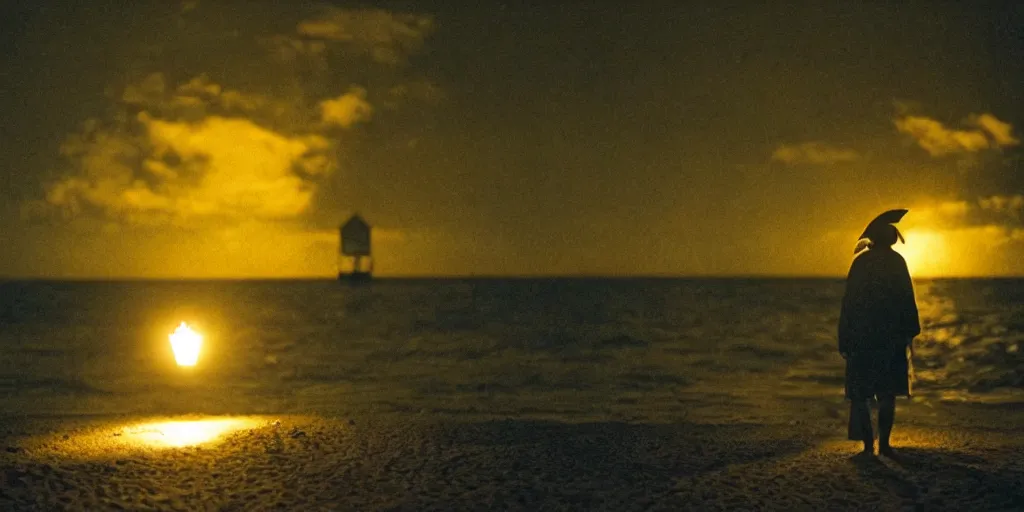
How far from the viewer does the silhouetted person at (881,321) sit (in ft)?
28.2

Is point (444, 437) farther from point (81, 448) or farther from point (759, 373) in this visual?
point (759, 373)

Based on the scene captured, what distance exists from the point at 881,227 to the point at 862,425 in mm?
2125

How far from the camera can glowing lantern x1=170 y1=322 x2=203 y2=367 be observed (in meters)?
10.1

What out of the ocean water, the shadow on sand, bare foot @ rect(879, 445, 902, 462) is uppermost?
bare foot @ rect(879, 445, 902, 462)

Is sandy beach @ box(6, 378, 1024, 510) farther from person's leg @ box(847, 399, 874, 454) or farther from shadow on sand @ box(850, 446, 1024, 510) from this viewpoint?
person's leg @ box(847, 399, 874, 454)

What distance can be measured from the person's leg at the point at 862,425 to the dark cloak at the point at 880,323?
0.23 m

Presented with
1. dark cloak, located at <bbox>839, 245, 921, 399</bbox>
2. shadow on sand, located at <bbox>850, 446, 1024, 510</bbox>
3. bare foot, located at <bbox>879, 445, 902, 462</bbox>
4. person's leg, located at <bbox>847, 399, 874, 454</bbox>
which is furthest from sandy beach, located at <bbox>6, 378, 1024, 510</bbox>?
dark cloak, located at <bbox>839, 245, 921, 399</bbox>

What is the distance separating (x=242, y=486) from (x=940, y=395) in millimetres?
A: 17303

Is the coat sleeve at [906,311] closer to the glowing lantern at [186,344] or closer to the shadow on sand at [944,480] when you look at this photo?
the shadow on sand at [944,480]

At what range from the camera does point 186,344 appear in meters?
10.1

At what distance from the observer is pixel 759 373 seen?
87.2 feet

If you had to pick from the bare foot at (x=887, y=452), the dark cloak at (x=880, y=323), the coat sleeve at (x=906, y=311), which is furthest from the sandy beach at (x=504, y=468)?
the coat sleeve at (x=906, y=311)

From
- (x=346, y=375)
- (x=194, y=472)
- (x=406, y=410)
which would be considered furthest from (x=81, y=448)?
(x=346, y=375)

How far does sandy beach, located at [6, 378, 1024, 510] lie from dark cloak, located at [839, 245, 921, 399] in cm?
89
